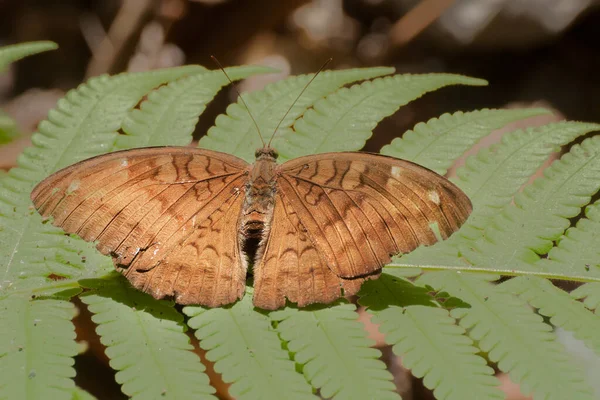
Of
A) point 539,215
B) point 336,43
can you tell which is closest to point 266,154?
point 539,215

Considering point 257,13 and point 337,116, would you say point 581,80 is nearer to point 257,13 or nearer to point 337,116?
point 257,13

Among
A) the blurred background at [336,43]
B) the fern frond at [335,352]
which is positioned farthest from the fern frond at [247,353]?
the blurred background at [336,43]

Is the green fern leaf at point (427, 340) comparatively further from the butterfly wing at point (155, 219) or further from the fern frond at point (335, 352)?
the butterfly wing at point (155, 219)

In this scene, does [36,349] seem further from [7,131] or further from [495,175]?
[7,131]

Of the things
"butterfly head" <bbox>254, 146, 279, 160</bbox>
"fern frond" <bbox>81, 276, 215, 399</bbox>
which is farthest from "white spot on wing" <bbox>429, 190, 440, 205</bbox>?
"fern frond" <bbox>81, 276, 215, 399</bbox>

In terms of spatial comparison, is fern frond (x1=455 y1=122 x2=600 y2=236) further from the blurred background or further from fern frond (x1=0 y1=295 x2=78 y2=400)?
the blurred background

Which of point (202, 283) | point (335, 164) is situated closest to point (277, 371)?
point (202, 283)
